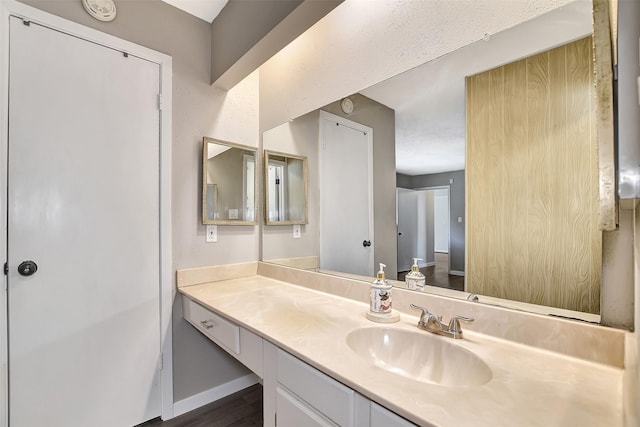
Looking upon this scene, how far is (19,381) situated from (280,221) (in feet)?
5.03

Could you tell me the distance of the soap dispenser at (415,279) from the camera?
50.3 inches

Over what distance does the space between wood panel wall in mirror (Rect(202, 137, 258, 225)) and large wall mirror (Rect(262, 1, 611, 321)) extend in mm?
600

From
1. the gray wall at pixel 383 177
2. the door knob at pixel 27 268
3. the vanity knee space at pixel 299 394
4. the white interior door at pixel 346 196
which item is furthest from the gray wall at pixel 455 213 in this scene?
the door knob at pixel 27 268

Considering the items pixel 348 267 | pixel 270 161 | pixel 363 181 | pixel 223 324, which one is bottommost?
pixel 223 324

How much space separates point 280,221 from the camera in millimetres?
2133

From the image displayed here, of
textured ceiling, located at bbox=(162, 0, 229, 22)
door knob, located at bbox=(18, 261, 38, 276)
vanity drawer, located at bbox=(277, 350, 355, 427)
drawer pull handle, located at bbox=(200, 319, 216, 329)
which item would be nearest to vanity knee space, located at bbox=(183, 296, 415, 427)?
vanity drawer, located at bbox=(277, 350, 355, 427)

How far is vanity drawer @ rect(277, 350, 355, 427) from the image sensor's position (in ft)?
2.52

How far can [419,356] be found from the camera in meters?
1.04

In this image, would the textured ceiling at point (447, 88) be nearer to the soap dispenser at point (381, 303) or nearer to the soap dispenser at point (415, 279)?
the soap dispenser at point (415, 279)

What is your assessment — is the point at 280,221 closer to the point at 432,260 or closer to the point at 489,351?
the point at 432,260

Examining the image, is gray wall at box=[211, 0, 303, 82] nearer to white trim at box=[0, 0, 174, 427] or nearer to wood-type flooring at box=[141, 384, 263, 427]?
white trim at box=[0, 0, 174, 427]

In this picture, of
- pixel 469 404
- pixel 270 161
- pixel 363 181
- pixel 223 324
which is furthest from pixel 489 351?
pixel 270 161

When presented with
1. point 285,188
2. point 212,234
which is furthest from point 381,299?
point 212,234

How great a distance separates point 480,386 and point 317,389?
16.9 inches
